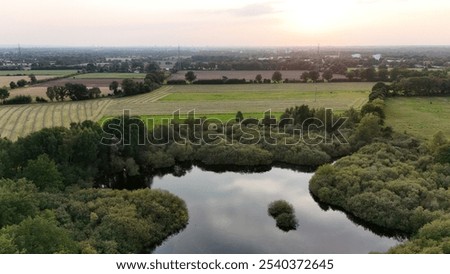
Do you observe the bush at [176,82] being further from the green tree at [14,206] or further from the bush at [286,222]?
the green tree at [14,206]

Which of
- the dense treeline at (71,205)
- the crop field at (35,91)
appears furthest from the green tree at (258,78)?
the dense treeline at (71,205)

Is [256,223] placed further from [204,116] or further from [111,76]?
[111,76]

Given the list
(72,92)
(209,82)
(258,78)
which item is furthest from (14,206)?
(258,78)

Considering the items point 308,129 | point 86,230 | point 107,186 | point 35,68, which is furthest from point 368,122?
point 35,68

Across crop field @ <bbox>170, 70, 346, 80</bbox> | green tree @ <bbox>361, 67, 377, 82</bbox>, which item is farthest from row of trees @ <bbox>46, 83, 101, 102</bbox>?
green tree @ <bbox>361, 67, 377, 82</bbox>

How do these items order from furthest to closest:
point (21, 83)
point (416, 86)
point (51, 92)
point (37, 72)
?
point (416, 86), point (37, 72), point (21, 83), point (51, 92)

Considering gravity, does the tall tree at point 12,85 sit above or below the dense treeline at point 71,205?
above
